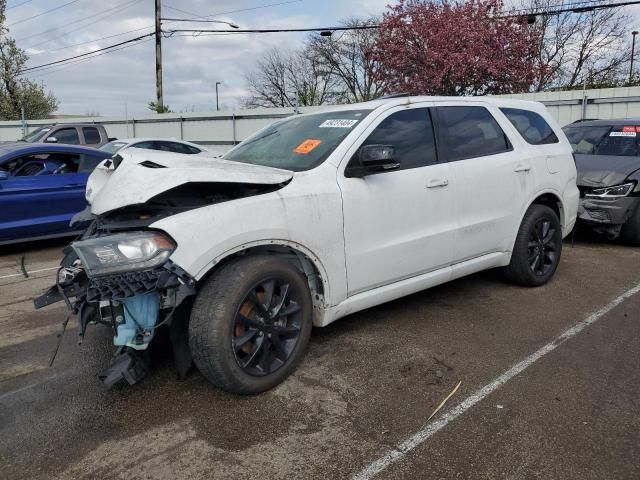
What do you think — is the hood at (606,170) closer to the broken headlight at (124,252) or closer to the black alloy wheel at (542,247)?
the black alloy wheel at (542,247)

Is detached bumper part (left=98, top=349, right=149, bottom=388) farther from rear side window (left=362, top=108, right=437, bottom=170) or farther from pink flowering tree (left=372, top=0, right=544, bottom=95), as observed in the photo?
pink flowering tree (left=372, top=0, right=544, bottom=95)

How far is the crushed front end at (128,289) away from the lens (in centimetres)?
280

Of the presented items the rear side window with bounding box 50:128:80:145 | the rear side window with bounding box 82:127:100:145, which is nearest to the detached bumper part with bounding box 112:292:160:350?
the rear side window with bounding box 50:128:80:145

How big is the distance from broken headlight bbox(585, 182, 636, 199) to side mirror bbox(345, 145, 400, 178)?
4.48 m

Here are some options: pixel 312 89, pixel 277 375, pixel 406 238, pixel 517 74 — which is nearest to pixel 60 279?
pixel 277 375

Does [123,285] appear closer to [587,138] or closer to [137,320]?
[137,320]

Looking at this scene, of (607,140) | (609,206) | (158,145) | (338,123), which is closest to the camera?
(338,123)

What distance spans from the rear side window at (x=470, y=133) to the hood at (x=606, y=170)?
288cm

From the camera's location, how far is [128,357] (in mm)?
3061

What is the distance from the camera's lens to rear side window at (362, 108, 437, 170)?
3.96m

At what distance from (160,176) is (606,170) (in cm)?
623

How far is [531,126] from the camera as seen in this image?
5203mm

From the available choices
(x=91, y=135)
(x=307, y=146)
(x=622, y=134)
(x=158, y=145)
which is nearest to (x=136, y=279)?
(x=307, y=146)

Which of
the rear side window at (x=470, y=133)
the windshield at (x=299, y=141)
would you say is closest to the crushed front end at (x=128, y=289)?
the windshield at (x=299, y=141)
